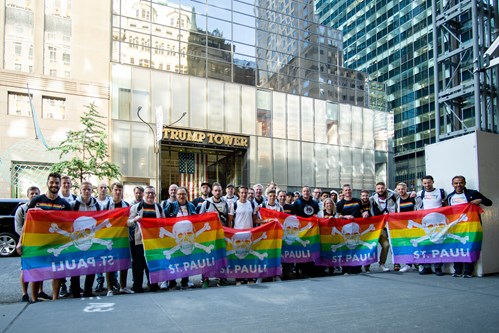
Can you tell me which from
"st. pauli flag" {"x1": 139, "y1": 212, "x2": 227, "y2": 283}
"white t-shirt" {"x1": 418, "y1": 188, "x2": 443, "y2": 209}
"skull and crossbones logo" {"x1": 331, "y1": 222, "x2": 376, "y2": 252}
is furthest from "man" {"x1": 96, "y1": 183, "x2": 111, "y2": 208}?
"white t-shirt" {"x1": 418, "y1": 188, "x2": 443, "y2": 209}

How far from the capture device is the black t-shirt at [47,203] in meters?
6.84

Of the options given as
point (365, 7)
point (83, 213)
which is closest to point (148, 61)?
point (83, 213)

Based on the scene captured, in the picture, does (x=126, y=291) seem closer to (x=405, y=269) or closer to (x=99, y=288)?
(x=99, y=288)

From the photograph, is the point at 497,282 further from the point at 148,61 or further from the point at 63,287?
the point at 148,61

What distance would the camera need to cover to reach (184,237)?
7.60 m

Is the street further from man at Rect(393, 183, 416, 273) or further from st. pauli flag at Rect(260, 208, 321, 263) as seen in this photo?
man at Rect(393, 183, 416, 273)

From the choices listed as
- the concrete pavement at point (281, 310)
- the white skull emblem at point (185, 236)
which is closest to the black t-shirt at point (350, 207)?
the concrete pavement at point (281, 310)

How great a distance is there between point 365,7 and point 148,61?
196ft

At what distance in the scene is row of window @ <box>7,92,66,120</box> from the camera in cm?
2302

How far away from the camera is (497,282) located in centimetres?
750

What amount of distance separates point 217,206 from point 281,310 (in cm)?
333

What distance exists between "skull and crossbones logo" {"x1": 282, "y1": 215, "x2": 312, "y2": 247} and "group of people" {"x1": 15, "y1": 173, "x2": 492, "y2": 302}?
0.34m

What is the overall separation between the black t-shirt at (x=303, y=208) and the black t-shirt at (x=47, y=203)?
4.91 metres

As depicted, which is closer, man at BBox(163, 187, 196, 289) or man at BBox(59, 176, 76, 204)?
man at BBox(59, 176, 76, 204)
